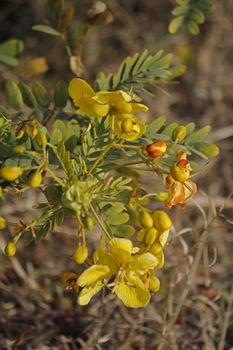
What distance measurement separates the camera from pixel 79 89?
1.50 meters

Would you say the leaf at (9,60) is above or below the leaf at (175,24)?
below

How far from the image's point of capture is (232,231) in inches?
112

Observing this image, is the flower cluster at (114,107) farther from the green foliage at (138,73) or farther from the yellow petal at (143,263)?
the green foliage at (138,73)

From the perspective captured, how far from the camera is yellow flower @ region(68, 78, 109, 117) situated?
1475 mm

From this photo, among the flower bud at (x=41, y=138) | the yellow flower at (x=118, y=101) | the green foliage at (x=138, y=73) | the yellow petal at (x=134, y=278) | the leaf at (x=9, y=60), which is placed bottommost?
the yellow petal at (x=134, y=278)

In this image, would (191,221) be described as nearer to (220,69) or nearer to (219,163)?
(219,163)

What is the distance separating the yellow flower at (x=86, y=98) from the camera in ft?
4.84

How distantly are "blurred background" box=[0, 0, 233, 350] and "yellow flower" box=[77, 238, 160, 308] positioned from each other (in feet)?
1.51

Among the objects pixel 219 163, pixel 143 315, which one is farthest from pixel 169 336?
pixel 219 163

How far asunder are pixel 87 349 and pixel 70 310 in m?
0.26

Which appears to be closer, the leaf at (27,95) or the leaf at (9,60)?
the leaf at (27,95)

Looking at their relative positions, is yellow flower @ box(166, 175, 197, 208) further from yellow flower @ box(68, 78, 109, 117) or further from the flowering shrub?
yellow flower @ box(68, 78, 109, 117)

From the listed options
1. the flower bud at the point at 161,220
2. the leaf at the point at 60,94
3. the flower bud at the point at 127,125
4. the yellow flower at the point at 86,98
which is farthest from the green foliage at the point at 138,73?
the flower bud at the point at 161,220

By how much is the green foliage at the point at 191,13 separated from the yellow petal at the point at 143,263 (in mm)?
1000
